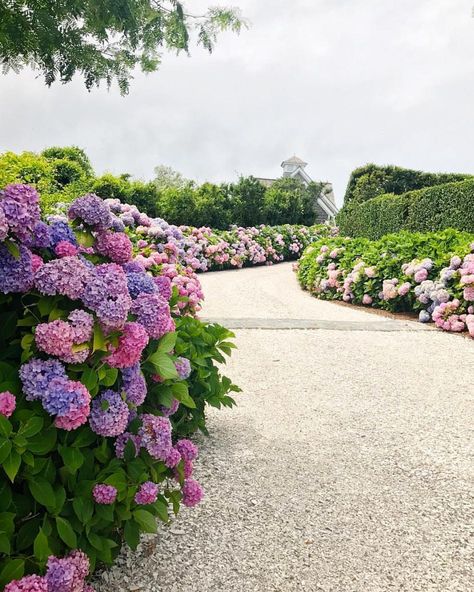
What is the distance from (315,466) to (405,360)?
9.13 ft

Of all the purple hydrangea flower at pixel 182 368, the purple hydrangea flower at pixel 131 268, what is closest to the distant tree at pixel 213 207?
the purple hydrangea flower at pixel 182 368

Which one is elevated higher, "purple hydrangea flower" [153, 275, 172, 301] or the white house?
the white house

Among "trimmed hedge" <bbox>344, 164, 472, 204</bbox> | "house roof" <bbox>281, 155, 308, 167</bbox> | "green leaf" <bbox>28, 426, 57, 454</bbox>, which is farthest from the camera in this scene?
"house roof" <bbox>281, 155, 308, 167</bbox>

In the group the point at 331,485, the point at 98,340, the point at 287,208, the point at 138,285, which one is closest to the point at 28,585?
the point at 98,340

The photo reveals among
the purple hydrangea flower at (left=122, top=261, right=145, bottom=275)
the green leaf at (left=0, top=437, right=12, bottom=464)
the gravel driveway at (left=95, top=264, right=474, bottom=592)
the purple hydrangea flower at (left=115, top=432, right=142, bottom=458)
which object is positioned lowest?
the gravel driveway at (left=95, top=264, right=474, bottom=592)

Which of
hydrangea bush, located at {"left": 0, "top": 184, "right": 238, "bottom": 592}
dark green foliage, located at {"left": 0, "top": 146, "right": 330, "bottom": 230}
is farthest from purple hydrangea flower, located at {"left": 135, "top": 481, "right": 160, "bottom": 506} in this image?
dark green foliage, located at {"left": 0, "top": 146, "right": 330, "bottom": 230}

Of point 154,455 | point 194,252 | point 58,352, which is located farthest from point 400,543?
point 194,252

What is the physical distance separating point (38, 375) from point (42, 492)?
333 millimetres

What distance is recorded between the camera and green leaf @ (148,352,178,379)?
5.97 ft

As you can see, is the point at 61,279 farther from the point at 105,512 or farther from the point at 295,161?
the point at 295,161

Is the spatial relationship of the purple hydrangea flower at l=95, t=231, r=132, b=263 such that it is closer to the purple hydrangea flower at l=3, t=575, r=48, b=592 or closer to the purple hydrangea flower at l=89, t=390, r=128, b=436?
the purple hydrangea flower at l=89, t=390, r=128, b=436

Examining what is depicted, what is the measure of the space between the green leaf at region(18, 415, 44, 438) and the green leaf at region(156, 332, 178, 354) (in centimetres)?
50

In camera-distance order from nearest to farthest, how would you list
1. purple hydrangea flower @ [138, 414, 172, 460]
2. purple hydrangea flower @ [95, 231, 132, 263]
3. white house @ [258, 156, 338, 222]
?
1. purple hydrangea flower @ [138, 414, 172, 460]
2. purple hydrangea flower @ [95, 231, 132, 263]
3. white house @ [258, 156, 338, 222]

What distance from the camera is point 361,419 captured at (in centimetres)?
386
